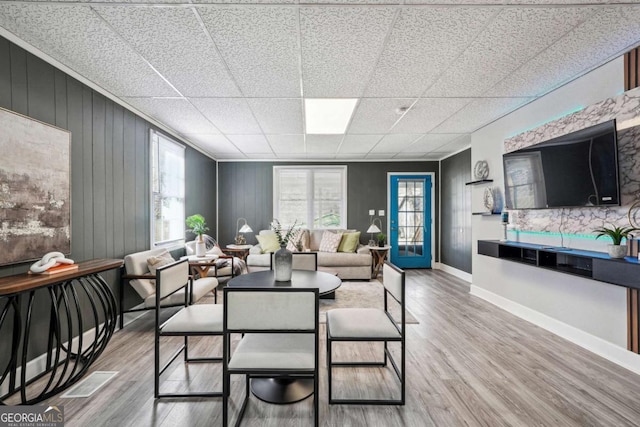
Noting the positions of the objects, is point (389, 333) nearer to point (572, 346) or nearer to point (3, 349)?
point (572, 346)

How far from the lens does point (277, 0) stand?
176 cm

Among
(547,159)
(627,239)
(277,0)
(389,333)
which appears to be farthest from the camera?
(547,159)

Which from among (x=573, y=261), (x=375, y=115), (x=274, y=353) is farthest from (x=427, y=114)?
(x=274, y=353)

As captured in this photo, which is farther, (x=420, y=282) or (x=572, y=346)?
(x=420, y=282)

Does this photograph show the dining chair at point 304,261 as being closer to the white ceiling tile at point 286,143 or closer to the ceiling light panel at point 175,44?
the ceiling light panel at point 175,44

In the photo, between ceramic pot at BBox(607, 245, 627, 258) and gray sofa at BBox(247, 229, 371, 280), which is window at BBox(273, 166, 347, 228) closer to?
gray sofa at BBox(247, 229, 371, 280)

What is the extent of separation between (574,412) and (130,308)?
13.6ft

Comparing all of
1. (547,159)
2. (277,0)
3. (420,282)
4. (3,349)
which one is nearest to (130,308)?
(3,349)

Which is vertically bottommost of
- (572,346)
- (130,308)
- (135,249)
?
(572,346)

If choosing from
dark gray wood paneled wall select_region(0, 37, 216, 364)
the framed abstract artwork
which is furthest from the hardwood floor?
the framed abstract artwork

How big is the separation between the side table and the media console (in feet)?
6.89

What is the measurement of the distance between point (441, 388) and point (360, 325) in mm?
784

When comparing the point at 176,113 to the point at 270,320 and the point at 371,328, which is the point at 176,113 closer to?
the point at 270,320

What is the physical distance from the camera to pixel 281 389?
204 cm
